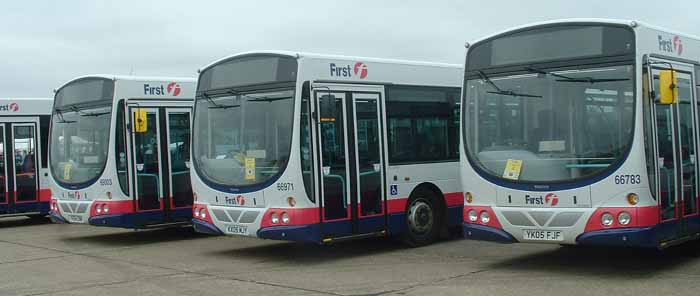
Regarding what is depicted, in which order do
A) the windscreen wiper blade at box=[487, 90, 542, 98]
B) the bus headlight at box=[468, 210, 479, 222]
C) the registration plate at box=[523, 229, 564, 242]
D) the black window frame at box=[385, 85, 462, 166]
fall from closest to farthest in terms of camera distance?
1. the registration plate at box=[523, 229, 564, 242]
2. the windscreen wiper blade at box=[487, 90, 542, 98]
3. the bus headlight at box=[468, 210, 479, 222]
4. the black window frame at box=[385, 85, 462, 166]

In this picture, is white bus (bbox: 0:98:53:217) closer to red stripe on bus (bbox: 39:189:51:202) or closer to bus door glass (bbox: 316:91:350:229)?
red stripe on bus (bbox: 39:189:51:202)

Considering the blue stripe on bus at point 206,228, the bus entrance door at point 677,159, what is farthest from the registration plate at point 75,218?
the bus entrance door at point 677,159

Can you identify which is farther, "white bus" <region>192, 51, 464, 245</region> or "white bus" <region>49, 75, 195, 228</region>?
"white bus" <region>49, 75, 195, 228</region>

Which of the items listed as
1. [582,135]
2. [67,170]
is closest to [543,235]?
[582,135]

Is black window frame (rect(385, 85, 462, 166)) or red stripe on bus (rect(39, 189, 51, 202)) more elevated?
black window frame (rect(385, 85, 462, 166))

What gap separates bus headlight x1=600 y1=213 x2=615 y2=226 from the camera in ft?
31.2

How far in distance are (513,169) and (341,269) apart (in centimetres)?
263

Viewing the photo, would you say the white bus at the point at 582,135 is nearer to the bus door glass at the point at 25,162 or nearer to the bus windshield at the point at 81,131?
the bus windshield at the point at 81,131

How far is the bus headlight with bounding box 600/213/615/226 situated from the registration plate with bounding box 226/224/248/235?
→ 478 centimetres

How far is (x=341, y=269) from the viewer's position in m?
11.4

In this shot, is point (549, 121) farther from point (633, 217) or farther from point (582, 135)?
point (633, 217)

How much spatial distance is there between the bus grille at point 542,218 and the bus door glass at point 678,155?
3.15 feet

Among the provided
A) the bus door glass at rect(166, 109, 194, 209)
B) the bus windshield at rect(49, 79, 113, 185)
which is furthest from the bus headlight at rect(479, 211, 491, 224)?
the bus windshield at rect(49, 79, 113, 185)

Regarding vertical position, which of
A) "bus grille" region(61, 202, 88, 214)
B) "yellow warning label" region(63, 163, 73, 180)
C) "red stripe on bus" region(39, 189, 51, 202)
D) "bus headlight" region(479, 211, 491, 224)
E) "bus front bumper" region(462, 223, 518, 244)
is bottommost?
"bus front bumper" region(462, 223, 518, 244)
